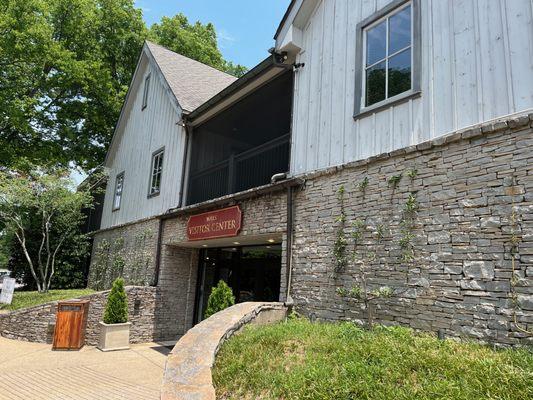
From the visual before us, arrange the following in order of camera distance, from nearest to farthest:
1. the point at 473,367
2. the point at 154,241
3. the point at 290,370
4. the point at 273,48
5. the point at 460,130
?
the point at 473,367
the point at 290,370
the point at 460,130
the point at 273,48
the point at 154,241

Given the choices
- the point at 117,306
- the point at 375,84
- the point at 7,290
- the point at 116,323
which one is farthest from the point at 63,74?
the point at 375,84

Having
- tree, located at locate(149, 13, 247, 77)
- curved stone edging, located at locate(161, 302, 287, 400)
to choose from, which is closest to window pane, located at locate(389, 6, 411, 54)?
curved stone edging, located at locate(161, 302, 287, 400)

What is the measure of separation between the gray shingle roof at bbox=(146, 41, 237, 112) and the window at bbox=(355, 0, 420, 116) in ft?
22.0

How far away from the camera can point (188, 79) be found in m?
14.8

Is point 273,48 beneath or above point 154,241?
above

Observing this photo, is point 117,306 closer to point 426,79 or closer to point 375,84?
point 375,84

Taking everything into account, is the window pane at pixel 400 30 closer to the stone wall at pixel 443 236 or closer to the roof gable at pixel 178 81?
the stone wall at pixel 443 236

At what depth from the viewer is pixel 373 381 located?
3.47 m

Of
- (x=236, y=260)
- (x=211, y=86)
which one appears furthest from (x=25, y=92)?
(x=236, y=260)

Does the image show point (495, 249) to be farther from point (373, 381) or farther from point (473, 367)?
point (373, 381)

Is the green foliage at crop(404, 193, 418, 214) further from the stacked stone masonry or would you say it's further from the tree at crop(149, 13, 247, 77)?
the tree at crop(149, 13, 247, 77)

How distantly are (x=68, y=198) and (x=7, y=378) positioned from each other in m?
10.4

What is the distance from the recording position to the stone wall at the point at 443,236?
13.7ft

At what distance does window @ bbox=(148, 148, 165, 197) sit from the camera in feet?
43.6
